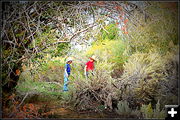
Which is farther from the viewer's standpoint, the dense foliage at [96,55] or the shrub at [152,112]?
the dense foliage at [96,55]

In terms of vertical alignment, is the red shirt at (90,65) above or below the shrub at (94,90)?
above

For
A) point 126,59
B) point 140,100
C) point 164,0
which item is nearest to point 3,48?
point 126,59

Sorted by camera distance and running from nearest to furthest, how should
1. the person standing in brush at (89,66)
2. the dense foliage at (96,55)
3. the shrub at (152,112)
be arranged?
the shrub at (152,112) < the dense foliage at (96,55) < the person standing in brush at (89,66)

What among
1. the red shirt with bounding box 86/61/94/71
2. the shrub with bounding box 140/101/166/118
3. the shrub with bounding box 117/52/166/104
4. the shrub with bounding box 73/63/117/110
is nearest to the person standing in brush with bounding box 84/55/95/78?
the red shirt with bounding box 86/61/94/71

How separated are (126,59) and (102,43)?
1.80ft

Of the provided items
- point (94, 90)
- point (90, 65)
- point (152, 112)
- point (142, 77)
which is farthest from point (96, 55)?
point (152, 112)

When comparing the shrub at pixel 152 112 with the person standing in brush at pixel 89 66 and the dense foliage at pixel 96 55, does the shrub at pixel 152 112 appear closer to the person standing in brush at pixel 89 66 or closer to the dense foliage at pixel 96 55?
the dense foliage at pixel 96 55

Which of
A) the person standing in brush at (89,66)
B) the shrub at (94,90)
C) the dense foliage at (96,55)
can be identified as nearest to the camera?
the dense foliage at (96,55)

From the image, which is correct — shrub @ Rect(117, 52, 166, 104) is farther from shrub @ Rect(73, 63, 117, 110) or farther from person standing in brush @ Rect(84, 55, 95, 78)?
person standing in brush @ Rect(84, 55, 95, 78)

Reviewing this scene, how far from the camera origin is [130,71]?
411 centimetres

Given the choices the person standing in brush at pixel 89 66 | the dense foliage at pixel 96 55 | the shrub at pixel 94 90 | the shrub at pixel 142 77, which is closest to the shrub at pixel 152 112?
the dense foliage at pixel 96 55

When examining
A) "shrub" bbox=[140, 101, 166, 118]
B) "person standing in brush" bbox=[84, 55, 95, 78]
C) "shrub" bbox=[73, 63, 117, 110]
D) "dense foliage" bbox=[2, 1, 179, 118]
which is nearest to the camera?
"shrub" bbox=[140, 101, 166, 118]

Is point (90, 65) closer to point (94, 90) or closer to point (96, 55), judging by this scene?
point (96, 55)

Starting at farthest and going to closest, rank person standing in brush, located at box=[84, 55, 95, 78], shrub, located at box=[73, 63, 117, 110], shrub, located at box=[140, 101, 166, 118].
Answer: person standing in brush, located at box=[84, 55, 95, 78], shrub, located at box=[73, 63, 117, 110], shrub, located at box=[140, 101, 166, 118]
